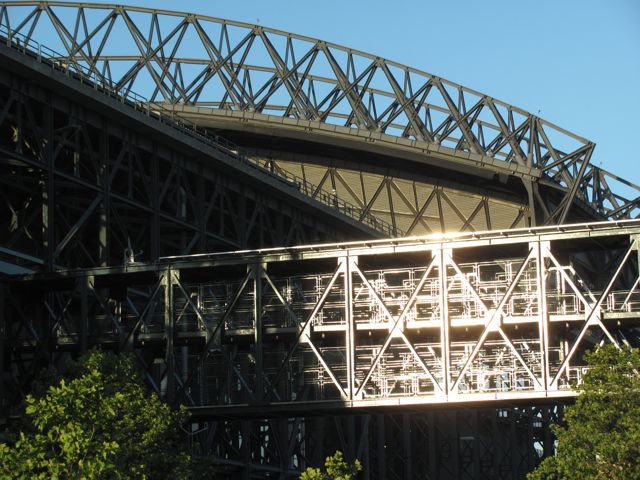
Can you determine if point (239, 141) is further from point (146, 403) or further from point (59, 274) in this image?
point (146, 403)

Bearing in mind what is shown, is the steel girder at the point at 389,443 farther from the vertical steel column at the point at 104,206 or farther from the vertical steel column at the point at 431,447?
the vertical steel column at the point at 104,206

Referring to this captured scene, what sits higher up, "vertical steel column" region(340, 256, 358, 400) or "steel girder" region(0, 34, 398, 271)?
"steel girder" region(0, 34, 398, 271)

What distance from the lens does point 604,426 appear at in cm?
5497

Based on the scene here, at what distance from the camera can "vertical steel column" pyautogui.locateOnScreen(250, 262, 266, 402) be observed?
64250 millimetres

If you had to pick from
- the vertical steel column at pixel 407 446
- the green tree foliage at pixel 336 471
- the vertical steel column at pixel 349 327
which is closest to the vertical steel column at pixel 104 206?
the vertical steel column at pixel 349 327

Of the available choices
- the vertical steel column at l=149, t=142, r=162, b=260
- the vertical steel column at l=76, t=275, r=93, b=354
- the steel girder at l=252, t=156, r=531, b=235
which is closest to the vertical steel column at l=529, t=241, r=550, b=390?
the vertical steel column at l=76, t=275, r=93, b=354

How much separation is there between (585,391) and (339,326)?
13.5 meters

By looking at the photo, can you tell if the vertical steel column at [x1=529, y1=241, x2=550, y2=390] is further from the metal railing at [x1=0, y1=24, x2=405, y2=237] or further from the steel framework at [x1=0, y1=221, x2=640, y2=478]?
the metal railing at [x1=0, y1=24, x2=405, y2=237]

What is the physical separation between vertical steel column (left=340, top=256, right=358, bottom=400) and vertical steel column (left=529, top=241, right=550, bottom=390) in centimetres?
856

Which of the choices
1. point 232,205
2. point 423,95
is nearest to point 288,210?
point 232,205

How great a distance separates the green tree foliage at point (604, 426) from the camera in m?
53.5

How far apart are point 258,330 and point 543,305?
13501mm

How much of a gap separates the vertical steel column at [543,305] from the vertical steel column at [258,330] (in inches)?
508

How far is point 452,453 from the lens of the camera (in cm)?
11819
